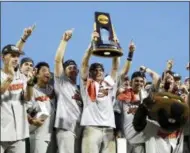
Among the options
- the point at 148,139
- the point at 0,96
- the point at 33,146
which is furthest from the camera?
the point at 148,139

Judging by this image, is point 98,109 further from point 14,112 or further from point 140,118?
point 14,112

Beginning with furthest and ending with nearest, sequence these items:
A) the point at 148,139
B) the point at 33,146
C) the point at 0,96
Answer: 1. the point at 148,139
2. the point at 33,146
3. the point at 0,96

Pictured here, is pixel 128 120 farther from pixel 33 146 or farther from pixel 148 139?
pixel 33 146

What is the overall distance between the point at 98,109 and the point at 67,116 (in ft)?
1.65

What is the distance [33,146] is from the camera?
7.24 m

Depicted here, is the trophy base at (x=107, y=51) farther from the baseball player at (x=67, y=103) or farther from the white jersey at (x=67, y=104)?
the white jersey at (x=67, y=104)

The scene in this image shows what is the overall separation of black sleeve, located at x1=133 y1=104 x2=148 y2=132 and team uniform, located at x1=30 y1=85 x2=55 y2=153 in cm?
129

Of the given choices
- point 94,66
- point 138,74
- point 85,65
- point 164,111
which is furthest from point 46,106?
point 164,111

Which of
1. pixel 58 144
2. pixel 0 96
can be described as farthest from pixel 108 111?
pixel 0 96

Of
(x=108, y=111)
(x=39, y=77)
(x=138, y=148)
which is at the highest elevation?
(x=39, y=77)

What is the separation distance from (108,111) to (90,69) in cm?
76

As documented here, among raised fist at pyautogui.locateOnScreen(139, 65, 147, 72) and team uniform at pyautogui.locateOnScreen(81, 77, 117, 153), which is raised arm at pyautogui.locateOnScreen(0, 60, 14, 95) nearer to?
team uniform at pyautogui.locateOnScreen(81, 77, 117, 153)

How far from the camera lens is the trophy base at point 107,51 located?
761 centimetres

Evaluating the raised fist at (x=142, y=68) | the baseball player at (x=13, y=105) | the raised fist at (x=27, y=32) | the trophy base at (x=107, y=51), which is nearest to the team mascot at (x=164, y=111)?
the raised fist at (x=142, y=68)
